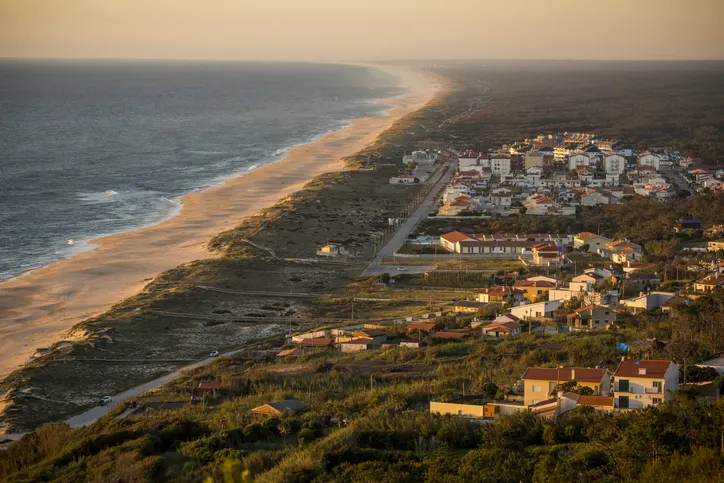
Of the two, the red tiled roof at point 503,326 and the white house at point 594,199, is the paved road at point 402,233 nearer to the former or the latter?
the white house at point 594,199

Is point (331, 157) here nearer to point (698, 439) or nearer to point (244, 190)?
point (244, 190)

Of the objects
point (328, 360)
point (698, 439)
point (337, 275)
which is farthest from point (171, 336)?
point (698, 439)

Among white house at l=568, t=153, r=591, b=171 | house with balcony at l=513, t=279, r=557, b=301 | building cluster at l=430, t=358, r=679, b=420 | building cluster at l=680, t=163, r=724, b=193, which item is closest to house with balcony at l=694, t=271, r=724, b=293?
house with balcony at l=513, t=279, r=557, b=301

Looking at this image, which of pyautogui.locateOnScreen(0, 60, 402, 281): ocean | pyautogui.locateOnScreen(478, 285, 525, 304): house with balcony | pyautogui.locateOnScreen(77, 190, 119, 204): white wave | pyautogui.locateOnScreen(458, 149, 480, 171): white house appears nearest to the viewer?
pyautogui.locateOnScreen(478, 285, 525, 304): house with balcony

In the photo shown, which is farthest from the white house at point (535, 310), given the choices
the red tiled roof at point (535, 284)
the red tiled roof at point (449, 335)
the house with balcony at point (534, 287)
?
the red tiled roof at point (535, 284)

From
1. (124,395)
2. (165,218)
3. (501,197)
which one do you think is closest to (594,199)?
(501,197)

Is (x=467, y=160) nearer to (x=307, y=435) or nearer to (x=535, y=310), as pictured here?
(x=535, y=310)

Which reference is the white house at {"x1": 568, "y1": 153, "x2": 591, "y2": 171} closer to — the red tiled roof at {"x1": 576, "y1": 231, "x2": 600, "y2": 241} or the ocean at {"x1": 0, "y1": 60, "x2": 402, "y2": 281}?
the ocean at {"x1": 0, "y1": 60, "x2": 402, "y2": 281}
